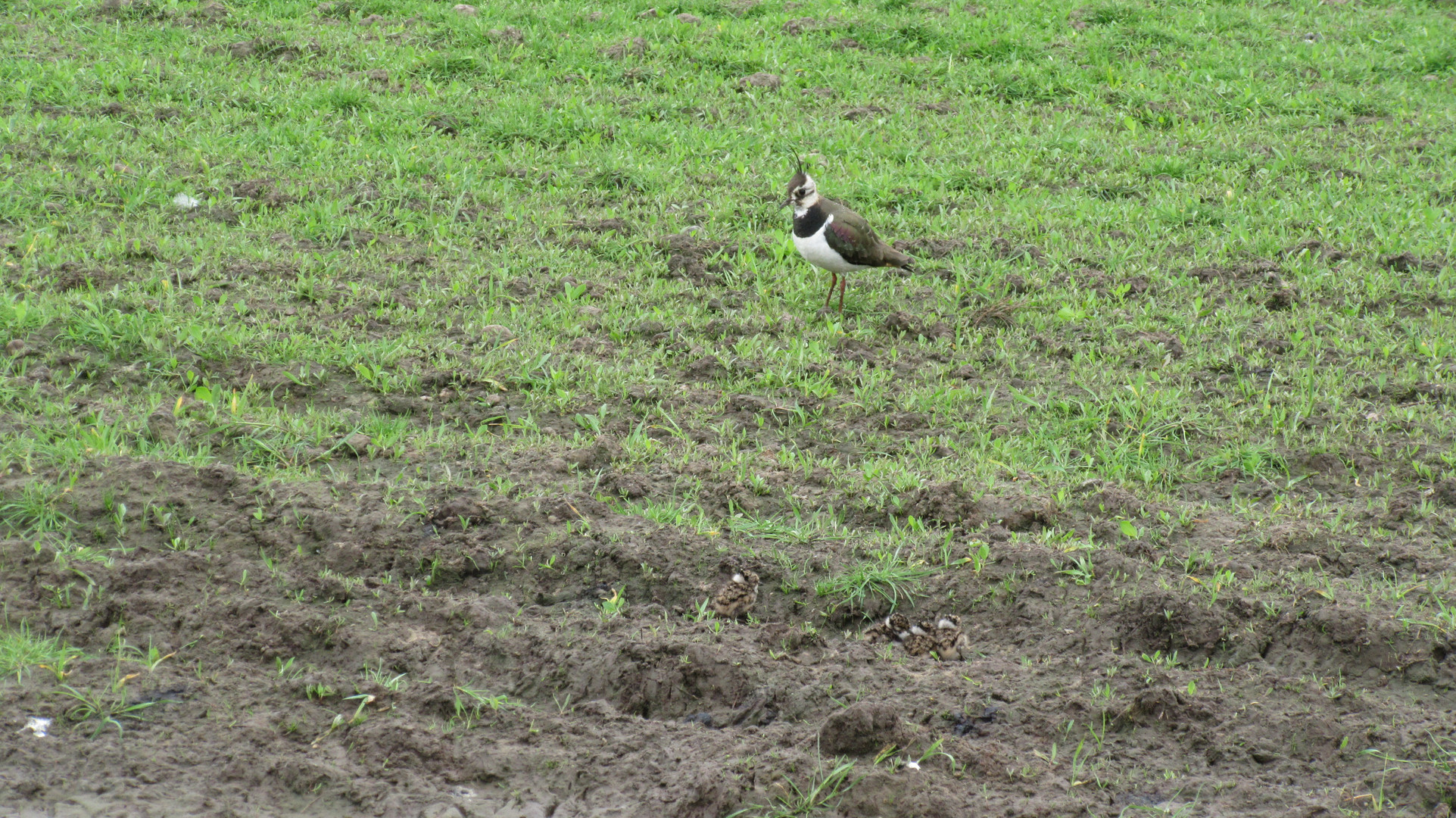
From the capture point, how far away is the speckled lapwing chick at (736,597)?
3.90 meters

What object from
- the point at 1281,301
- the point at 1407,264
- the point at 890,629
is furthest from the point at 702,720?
the point at 1407,264

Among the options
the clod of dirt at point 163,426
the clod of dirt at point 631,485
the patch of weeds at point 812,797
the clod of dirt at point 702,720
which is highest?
the clod of dirt at point 163,426

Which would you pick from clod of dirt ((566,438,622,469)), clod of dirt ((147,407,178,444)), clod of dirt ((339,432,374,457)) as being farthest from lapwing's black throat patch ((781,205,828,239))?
clod of dirt ((147,407,178,444))

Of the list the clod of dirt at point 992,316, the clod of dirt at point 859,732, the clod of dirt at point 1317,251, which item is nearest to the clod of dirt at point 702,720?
the clod of dirt at point 859,732

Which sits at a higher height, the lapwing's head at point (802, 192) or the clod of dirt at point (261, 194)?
the lapwing's head at point (802, 192)

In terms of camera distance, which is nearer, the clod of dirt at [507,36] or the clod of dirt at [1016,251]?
the clod of dirt at [1016,251]

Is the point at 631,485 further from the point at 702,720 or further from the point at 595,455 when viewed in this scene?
the point at 702,720

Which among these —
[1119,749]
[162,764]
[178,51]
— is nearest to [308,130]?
[178,51]

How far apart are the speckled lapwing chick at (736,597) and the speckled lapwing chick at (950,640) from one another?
23.2 inches

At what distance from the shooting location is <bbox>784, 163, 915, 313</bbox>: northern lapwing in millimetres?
6211

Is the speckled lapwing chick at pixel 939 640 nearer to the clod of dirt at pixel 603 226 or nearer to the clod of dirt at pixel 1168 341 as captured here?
the clod of dirt at pixel 1168 341

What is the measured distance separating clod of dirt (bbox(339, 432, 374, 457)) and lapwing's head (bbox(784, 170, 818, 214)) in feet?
8.87

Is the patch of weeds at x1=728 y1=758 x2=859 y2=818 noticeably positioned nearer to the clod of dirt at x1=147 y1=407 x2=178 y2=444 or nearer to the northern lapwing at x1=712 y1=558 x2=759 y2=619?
the northern lapwing at x1=712 y1=558 x2=759 y2=619

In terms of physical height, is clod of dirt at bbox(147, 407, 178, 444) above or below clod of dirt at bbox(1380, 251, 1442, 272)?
above
